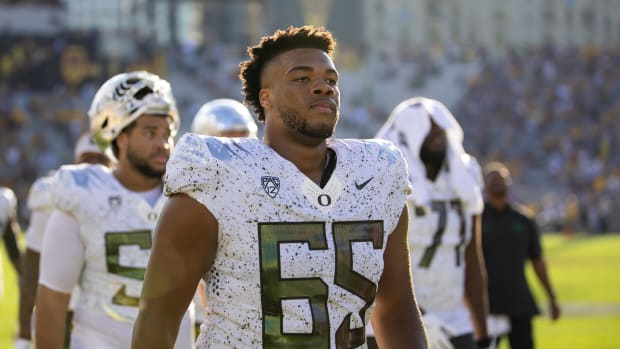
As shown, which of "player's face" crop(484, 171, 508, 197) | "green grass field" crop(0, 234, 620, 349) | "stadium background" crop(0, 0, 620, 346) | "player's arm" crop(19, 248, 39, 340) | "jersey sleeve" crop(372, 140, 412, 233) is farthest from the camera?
"stadium background" crop(0, 0, 620, 346)

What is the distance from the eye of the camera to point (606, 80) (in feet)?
137

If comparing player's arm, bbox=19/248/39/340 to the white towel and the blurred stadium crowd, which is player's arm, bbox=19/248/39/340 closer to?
the white towel

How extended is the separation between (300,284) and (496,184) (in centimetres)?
589

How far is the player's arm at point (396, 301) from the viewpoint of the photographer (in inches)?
143

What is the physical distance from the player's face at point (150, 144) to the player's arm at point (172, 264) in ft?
5.32

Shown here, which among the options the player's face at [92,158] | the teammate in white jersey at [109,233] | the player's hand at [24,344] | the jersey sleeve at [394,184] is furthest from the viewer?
the player's face at [92,158]

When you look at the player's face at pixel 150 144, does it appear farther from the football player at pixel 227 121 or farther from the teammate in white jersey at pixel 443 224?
the teammate in white jersey at pixel 443 224

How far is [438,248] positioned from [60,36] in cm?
2939

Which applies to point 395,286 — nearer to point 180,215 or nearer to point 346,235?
point 346,235

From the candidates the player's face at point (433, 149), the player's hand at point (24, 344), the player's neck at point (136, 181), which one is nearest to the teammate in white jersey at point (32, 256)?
the player's hand at point (24, 344)

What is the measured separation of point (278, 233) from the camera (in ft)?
11.2

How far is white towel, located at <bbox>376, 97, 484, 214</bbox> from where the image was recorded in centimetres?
638

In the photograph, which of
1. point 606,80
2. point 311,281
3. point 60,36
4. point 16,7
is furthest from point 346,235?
point 606,80

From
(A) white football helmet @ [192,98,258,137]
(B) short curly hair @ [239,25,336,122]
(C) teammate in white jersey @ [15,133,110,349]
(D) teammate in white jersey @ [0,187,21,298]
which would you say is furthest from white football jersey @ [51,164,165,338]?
(D) teammate in white jersey @ [0,187,21,298]
